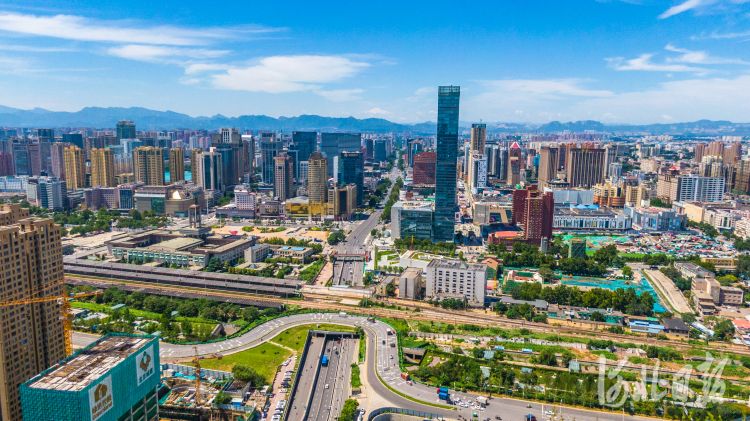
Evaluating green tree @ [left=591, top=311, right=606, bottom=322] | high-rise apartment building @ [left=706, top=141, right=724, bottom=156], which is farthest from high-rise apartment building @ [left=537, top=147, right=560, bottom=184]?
green tree @ [left=591, top=311, right=606, bottom=322]

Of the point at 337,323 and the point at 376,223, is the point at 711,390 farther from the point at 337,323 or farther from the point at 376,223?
the point at 376,223

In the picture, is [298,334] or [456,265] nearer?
[298,334]

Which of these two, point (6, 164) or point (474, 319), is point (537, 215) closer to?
point (474, 319)

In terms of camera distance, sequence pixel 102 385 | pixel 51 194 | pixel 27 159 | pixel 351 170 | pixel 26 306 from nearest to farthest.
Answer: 1. pixel 102 385
2. pixel 26 306
3. pixel 51 194
4. pixel 351 170
5. pixel 27 159

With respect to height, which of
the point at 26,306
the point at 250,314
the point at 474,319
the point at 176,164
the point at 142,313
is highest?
→ the point at 176,164

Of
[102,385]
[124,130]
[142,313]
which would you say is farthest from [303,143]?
[102,385]

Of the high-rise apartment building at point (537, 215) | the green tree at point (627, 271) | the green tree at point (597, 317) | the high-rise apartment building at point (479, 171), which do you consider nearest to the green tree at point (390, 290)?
the green tree at point (597, 317)

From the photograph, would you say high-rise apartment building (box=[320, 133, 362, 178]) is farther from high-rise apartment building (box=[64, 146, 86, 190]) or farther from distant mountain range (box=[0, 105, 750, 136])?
distant mountain range (box=[0, 105, 750, 136])
